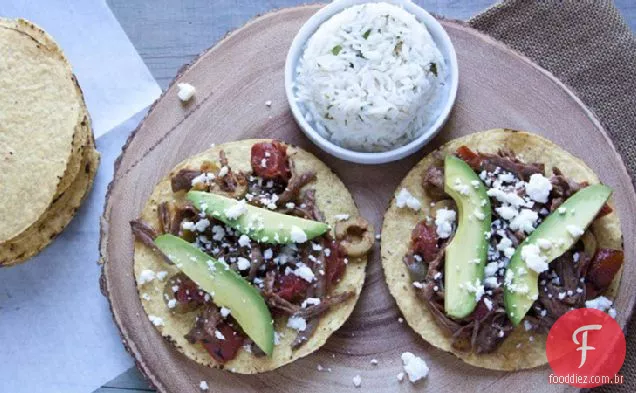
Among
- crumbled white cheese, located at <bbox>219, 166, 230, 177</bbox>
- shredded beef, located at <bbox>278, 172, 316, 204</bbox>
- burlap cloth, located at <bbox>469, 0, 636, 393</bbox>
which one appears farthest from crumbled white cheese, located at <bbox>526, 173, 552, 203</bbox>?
crumbled white cheese, located at <bbox>219, 166, 230, 177</bbox>

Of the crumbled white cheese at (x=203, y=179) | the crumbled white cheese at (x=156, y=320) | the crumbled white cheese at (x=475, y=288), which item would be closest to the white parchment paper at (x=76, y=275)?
the crumbled white cheese at (x=156, y=320)

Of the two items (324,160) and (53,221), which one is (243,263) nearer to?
(324,160)

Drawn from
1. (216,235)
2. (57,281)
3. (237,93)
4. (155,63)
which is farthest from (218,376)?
(155,63)

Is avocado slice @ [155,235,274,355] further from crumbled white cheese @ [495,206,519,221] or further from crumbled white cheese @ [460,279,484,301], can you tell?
crumbled white cheese @ [495,206,519,221]

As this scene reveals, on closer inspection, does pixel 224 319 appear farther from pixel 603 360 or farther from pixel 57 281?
pixel 603 360

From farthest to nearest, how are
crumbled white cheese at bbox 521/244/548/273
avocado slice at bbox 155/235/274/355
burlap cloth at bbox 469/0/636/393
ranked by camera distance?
burlap cloth at bbox 469/0/636/393 < avocado slice at bbox 155/235/274/355 < crumbled white cheese at bbox 521/244/548/273

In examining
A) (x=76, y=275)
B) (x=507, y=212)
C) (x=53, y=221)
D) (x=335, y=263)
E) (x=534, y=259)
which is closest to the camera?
(x=534, y=259)

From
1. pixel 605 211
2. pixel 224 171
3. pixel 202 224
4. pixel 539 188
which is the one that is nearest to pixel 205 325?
pixel 202 224
